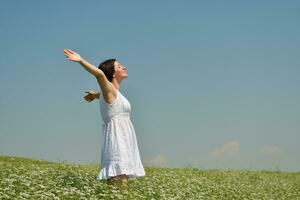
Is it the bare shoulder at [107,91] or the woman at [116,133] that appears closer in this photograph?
the bare shoulder at [107,91]

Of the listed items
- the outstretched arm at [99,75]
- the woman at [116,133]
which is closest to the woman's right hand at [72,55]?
the outstretched arm at [99,75]

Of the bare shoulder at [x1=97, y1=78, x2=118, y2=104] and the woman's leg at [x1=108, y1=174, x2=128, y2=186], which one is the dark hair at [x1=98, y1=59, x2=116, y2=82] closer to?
the bare shoulder at [x1=97, y1=78, x2=118, y2=104]

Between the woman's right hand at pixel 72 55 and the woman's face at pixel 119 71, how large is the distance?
3.53ft

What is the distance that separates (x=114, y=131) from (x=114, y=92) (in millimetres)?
723

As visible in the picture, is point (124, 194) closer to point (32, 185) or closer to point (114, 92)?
point (114, 92)

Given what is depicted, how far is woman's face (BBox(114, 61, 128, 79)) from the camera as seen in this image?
10070mm

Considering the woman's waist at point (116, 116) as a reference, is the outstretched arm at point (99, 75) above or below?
above

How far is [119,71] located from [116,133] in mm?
1144

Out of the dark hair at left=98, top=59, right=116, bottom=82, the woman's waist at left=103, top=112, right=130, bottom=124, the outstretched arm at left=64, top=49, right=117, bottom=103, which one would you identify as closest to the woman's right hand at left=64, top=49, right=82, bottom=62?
the outstretched arm at left=64, top=49, right=117, bottom=103

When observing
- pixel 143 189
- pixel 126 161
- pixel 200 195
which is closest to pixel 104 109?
pixel 126 161

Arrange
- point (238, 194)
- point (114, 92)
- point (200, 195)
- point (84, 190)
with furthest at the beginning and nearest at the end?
point (238, 194), point (200, 195), point (84, 190), point (114, 92)

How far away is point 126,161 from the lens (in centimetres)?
988

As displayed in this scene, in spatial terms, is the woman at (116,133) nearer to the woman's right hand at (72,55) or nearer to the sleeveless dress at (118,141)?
the sleeveless dress at (118,141)

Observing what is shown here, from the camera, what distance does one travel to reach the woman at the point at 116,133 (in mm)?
9828
